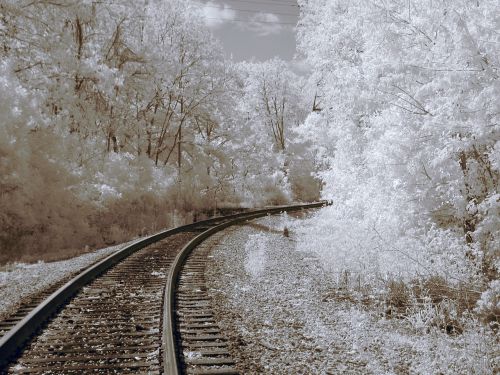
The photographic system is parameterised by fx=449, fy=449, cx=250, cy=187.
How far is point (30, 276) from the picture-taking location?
959 centimetres

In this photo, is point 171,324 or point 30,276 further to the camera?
point 30,276

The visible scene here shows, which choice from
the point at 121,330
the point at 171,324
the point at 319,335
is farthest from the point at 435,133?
the point at 121,330

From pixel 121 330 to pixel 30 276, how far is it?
15.4ft

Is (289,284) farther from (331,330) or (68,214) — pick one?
(68,214)

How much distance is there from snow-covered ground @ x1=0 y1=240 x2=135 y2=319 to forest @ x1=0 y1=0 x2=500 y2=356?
2.47 m

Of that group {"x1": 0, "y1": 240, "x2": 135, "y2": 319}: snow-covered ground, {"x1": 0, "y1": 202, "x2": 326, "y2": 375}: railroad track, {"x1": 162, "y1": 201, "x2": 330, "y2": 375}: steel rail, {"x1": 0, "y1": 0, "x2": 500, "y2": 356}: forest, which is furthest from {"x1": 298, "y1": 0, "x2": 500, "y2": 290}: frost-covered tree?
{"x1": 0, "y1": 240, "x2": 135, "y2": 319}: snow-covered ground

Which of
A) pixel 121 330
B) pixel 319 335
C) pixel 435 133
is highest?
pixel 435 133

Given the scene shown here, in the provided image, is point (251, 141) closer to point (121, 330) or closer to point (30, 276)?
point (30, 276)

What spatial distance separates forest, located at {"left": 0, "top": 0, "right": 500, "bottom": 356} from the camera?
6.64 meters

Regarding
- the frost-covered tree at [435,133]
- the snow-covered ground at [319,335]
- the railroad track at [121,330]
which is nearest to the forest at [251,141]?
the frost-covered tree at [435,133]

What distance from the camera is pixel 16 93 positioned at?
48.7 feet

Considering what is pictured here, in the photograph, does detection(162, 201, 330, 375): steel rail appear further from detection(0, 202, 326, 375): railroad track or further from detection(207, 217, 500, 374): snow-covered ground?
detection(207, 217, 500, 374): snow-covered ground

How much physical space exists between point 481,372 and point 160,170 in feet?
78.9

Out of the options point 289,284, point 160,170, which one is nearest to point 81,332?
point 289,284
